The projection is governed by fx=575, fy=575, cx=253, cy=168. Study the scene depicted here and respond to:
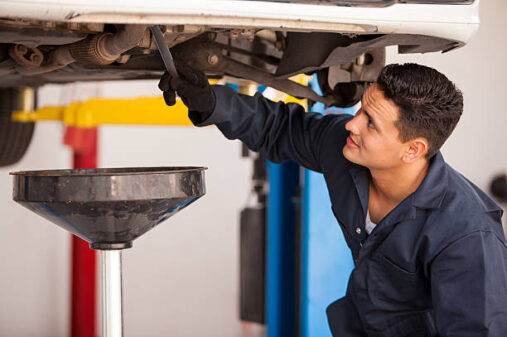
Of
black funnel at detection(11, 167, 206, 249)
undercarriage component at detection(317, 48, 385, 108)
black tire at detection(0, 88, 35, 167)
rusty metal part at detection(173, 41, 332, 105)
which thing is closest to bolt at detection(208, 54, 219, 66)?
rusty metal part at detection(173, 41, 332, 105)

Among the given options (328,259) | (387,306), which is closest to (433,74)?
(387,306)

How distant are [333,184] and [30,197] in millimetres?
846

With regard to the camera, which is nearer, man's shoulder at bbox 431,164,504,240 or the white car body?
the white car body

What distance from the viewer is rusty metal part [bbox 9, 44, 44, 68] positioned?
1.39 m

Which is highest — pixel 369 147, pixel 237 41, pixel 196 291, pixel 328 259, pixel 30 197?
pixel 237 41

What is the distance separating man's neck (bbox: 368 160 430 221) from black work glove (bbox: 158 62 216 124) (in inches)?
19.5

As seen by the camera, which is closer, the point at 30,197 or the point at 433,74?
the point at 30,197

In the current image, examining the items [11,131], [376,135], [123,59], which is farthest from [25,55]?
[11,131]

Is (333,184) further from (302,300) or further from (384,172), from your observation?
(302,300)

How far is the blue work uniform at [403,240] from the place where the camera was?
1.34 meters

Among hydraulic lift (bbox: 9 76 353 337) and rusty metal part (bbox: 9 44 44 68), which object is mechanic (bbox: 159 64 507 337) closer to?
rusty metal part (bbox: 9 44 44 68)

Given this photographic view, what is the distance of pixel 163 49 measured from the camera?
1.29 meters

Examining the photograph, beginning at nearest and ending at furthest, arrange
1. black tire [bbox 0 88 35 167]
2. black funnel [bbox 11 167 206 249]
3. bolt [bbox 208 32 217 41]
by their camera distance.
Answer: black funnel [bbox 11 167 206 249] → bolt [bbox 208 32 217 41] → black tire [bbox 0 88 35 167]

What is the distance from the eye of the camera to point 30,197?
118cm
